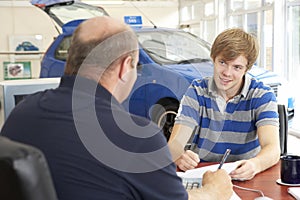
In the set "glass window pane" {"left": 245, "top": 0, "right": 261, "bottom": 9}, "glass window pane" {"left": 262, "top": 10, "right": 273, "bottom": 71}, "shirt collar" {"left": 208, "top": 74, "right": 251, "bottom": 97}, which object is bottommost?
"glass window pane" {"left": 262, "top": 10, "right": 273, "bottom": 71}

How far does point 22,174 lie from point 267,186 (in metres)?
1.21

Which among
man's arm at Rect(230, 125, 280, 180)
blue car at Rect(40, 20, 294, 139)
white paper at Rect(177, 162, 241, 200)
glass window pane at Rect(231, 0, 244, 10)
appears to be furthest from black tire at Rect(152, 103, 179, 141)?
glass window pane at Rect(231, 0, 244, 10)

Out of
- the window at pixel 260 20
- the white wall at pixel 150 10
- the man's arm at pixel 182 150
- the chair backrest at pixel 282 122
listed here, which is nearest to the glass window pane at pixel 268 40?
the window at pixel 260 20

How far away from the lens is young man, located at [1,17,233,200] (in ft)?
3.36

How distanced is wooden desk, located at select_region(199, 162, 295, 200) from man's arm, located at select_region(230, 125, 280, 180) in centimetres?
2

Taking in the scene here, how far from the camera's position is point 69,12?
6.19 m

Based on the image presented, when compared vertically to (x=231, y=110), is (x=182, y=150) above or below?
below

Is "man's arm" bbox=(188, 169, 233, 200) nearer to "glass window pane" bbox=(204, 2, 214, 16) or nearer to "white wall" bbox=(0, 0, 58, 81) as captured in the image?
"glass window pane" bbox=(204, 2, 214, 16)

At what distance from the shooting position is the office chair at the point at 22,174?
0.65 metres

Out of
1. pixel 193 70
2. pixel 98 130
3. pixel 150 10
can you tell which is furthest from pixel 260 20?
pixel 98 130

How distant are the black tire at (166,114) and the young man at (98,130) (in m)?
3.61

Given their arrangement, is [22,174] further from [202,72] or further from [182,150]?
[202,72]

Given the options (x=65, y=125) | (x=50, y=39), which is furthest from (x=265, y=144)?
Answer: (x=50, y=39)

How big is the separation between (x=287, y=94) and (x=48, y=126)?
4.33 meters
